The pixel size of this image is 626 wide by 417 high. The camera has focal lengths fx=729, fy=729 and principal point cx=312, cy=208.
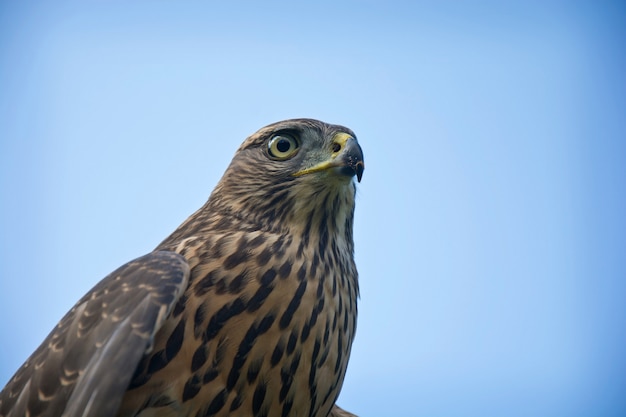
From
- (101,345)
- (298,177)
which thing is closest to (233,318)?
(101,345)

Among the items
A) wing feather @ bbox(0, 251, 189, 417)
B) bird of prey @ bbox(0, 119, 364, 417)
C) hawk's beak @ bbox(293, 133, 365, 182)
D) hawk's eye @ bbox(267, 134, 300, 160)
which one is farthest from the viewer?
hawk's eye @ bbox(267, 134, 300, 160)

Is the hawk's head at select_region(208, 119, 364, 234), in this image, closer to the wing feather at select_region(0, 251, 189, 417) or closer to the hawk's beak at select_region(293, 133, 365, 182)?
the hawk's beak at select_region(293, 133, 365, 182)

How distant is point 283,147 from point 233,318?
103 centimetres

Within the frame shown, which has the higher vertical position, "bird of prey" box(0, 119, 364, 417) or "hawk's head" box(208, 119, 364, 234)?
"hawk's head" box(208, 119, 364, 234)

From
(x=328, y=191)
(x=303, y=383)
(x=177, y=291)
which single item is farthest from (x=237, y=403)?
(x=328, y=191)

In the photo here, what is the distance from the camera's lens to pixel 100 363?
2645 millimetres

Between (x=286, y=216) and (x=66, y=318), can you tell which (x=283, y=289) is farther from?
(x=66, y=318)

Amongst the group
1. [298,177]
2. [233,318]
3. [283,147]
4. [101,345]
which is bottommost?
[101,345]

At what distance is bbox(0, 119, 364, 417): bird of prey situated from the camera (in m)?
2.71

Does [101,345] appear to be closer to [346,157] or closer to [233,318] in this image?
[233,318]

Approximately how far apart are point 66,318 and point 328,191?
1289 millimetres

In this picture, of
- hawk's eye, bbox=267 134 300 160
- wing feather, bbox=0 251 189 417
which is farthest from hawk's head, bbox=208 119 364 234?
wing feather, bbox=0 251 189 417

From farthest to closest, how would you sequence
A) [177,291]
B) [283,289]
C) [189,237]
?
A: [189,237], [283,289], [177,291]

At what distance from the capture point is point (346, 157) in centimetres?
327
